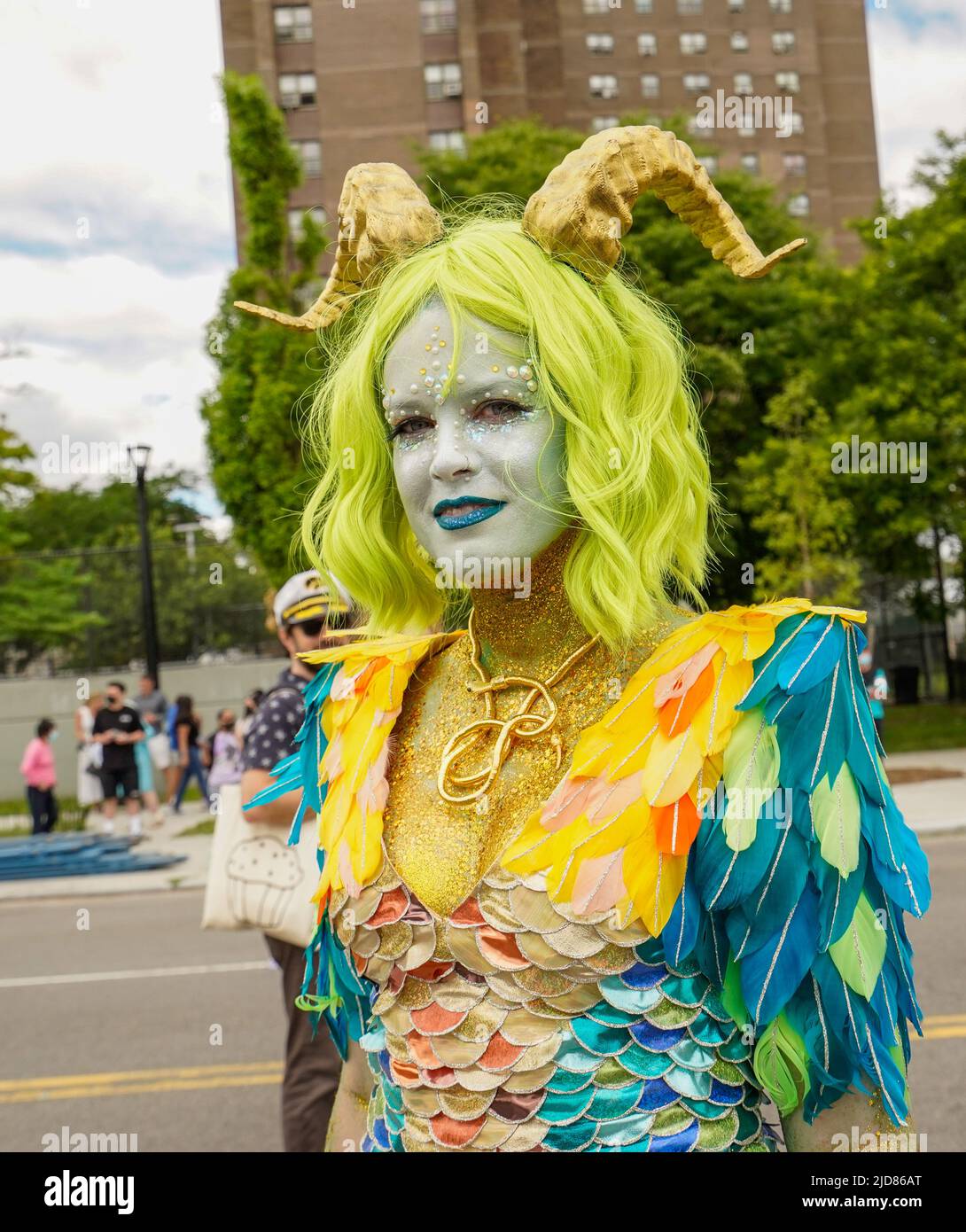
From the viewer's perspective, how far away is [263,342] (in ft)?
48.4

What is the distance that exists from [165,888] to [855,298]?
1414cm

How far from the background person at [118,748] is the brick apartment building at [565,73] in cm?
1831

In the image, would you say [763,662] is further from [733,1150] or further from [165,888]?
[165,888]

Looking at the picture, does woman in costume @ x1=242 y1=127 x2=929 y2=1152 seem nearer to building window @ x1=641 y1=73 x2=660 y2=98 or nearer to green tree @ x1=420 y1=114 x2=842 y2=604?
green tree @ x1=420 y1=114 x2=842 y2=604

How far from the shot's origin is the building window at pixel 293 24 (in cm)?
3912

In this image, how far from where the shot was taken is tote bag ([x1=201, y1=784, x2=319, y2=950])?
12.2 feet

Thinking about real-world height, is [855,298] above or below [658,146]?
above

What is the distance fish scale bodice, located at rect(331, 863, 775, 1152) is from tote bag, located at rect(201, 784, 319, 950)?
2.21m

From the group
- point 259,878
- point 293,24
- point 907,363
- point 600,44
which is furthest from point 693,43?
point 259,878

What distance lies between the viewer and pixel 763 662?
1495 mm

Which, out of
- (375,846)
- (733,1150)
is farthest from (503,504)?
(733,1150)

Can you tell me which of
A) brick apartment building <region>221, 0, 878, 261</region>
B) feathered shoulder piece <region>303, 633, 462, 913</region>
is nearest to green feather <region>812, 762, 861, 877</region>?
feathered shoulder piece <region>303, 633, 462, 913</region>

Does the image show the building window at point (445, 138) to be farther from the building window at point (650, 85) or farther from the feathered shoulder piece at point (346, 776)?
the feathered shoulder piece at point (346, 776)
